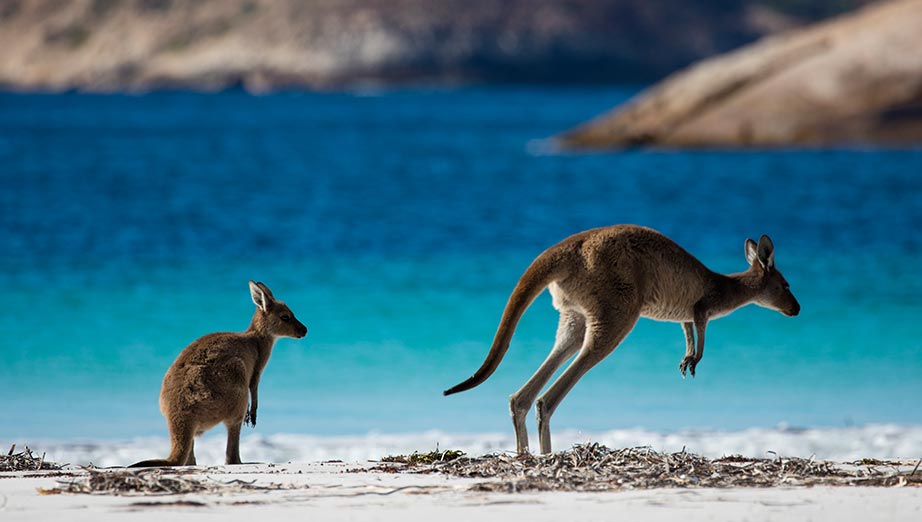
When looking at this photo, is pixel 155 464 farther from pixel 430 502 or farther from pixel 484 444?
pixel 484 444

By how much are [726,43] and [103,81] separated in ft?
187

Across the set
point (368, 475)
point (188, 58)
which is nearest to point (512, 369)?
point (368, 475)

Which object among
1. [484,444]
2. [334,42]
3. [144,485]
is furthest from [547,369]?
[334,42]

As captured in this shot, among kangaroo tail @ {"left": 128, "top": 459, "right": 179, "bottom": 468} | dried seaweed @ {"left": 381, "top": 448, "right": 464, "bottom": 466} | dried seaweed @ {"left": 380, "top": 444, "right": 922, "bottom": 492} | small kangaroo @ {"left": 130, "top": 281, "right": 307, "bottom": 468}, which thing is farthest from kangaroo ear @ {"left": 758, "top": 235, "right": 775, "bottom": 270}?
kangaroo tail @ {"left": 128, "top": 459, "right": 179, "bottom": 468}

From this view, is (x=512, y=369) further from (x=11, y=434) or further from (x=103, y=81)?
(x=103, y=81)

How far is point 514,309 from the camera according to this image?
260 inches

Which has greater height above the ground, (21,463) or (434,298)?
(434,298)

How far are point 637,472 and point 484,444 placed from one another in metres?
3.11

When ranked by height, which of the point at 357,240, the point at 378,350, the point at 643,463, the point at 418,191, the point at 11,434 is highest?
the point at 418,191

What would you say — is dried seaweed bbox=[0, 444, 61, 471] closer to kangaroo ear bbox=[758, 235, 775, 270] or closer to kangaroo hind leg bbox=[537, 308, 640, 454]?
kangaroo hind leg bbox=[537, 308, 640, 454]

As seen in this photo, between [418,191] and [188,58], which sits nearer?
[418,191]

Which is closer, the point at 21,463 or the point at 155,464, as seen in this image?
the point at 155,464

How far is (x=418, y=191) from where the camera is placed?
113 feet

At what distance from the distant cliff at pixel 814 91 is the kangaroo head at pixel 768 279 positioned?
29.3 metres
